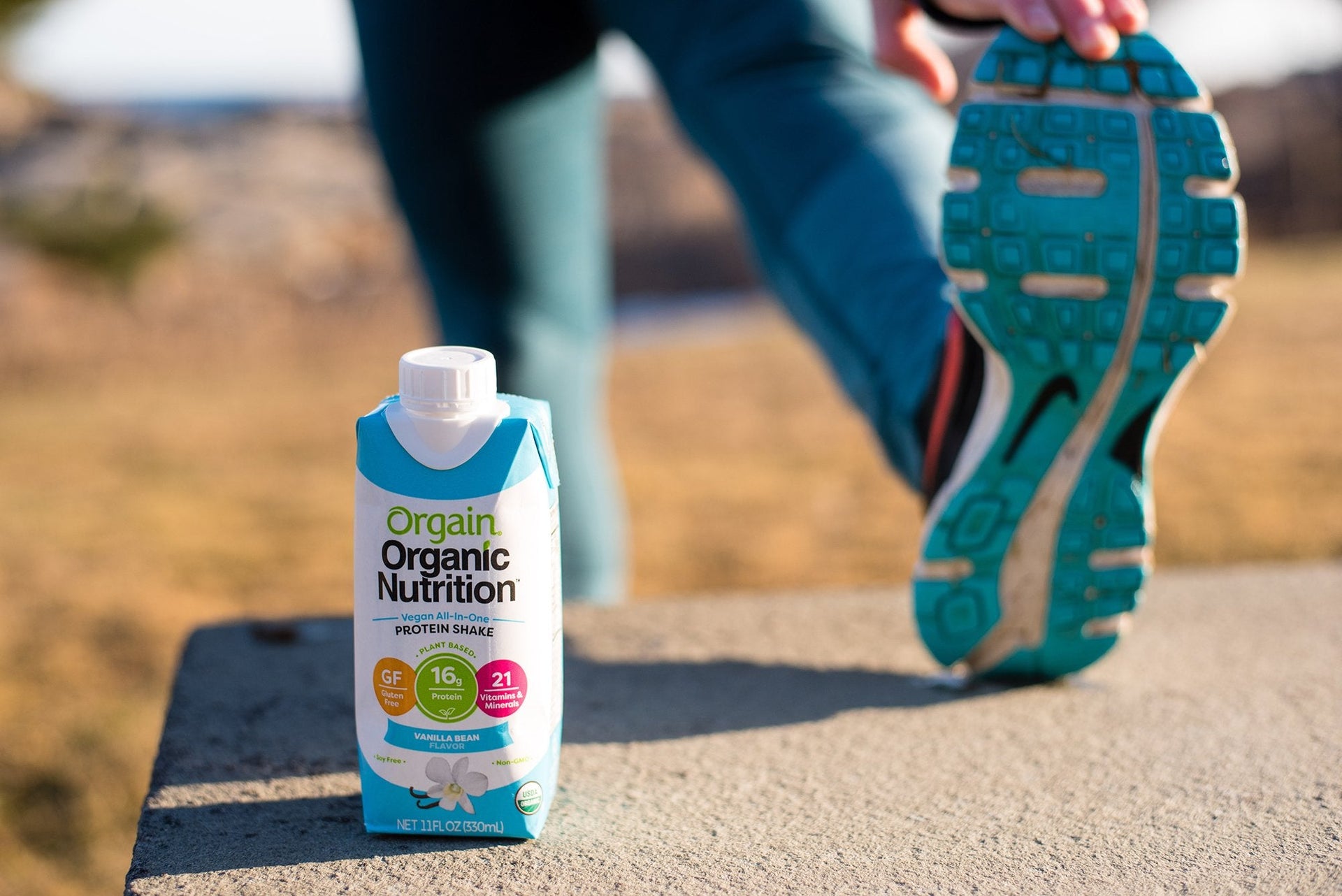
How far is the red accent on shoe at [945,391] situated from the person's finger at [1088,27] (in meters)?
0.23

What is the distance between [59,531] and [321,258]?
6.17 metres

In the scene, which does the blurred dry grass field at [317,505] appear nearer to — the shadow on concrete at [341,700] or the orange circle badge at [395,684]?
the shadow on concrete at [341,700]

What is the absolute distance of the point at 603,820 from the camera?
0.89m

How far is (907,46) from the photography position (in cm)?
121

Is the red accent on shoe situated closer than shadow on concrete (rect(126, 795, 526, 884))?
No

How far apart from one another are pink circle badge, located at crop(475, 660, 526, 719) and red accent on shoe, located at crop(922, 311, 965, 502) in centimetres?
44

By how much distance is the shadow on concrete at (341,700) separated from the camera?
3.30 ft

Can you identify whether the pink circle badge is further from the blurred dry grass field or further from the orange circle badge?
the blurred dry grass field

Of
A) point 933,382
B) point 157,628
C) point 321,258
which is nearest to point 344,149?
point 321,258

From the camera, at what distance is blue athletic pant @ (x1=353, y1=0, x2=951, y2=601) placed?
1.14 meters

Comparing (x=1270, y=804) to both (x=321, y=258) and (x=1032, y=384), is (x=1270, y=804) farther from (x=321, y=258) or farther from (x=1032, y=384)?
(x=321, y=258)

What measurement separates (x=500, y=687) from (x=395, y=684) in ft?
0.22

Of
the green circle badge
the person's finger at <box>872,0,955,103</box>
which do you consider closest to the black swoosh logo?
the person's finger at <box>872,0,955,103</box>

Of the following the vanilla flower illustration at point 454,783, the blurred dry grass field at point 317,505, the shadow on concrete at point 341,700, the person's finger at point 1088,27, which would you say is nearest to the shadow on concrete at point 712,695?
the shadow on concrete at point 341,700
